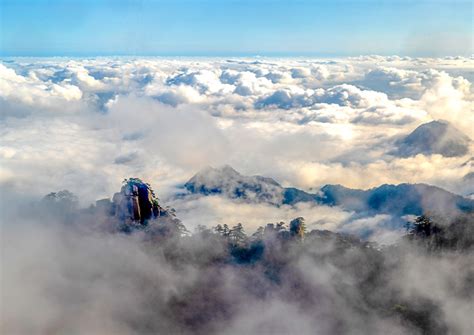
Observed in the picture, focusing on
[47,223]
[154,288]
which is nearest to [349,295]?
[154,288]

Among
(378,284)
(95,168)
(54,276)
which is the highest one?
(54,276)

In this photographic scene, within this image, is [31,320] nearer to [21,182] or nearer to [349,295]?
[349,295]

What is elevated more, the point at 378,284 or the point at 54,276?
the point at 54,276

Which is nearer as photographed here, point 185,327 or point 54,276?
point 185,327

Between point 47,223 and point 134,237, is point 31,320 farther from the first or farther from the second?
point 47,223

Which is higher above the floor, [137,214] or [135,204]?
[135,204]

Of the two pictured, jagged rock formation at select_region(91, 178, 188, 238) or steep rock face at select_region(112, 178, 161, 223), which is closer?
jagged rock formation at select_region(91, 178, 188, 238)

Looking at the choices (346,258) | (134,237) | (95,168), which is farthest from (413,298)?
(95,168)

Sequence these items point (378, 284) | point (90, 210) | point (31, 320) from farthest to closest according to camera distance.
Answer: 1. point (90, 210)
2. point (378, 284)
3. point (31, 320)

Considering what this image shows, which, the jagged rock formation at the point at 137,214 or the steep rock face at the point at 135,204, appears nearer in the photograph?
the jagged rock formation at the point at 137,214

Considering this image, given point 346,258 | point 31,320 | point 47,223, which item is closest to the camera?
point 31,320

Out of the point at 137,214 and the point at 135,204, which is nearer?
the point at 137,214
